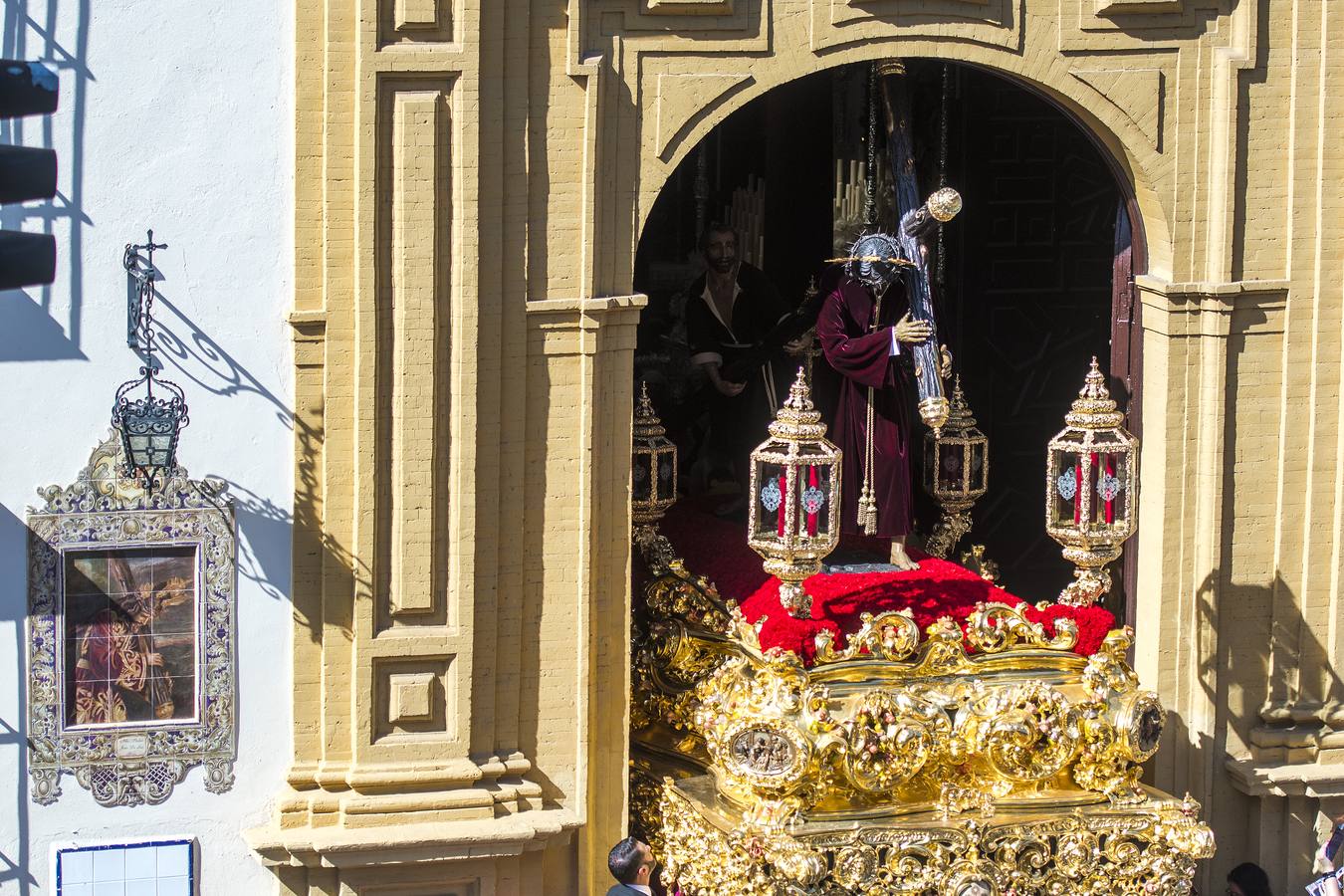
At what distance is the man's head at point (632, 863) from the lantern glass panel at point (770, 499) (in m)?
1.74

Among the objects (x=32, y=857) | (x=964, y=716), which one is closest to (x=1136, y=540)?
(x=964, y=716)

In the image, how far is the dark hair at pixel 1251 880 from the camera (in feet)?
46.1

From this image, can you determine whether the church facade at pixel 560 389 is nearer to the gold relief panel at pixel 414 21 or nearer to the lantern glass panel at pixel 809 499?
the gold relief panel at pixel 414 21

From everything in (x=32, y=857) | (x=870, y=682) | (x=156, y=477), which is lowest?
(x=32, y=857)

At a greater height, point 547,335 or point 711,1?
point 711,1

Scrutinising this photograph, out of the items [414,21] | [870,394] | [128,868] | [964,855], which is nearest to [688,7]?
[414,21]

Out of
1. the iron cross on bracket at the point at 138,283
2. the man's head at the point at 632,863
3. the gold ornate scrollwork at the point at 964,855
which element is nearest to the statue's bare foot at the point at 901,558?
the gold ornate scrollwork at the point at 964,855

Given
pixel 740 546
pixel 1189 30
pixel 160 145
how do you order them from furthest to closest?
pixel 740 546
pixel 1189 30
pixel 160 145

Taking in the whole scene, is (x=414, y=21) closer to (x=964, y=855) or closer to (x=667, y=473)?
(x=667, y=473)

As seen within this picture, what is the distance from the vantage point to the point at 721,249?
598 inches

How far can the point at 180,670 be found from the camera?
1329 cm

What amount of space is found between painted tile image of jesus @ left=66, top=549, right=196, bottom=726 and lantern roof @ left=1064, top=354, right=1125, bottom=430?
4799 mm

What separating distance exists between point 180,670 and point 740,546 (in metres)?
3.41

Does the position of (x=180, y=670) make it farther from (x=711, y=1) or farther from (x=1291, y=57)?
(x=1291, y=57)
